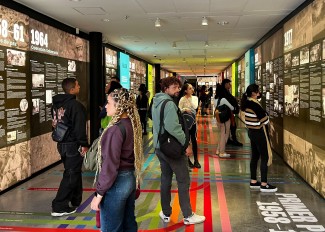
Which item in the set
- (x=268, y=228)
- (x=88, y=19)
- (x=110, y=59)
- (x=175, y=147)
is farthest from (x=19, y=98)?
(x=110, y=59)

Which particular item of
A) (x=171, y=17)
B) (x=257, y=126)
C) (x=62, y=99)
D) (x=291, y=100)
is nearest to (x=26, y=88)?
(x=62, y=99)

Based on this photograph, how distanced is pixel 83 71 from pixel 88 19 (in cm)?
175

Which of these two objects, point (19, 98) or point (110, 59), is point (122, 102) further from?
Answer: point (110, 59)

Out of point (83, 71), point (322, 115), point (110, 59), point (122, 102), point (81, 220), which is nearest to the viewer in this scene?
point (122, 102)

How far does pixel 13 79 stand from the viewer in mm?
5309

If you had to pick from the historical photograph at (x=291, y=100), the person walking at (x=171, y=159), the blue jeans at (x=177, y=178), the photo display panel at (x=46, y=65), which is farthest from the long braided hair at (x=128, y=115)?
the historical photograph at (x=291, y=100)

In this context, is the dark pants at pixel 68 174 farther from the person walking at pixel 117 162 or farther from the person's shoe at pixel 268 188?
the person's shoe at pixel 268 188

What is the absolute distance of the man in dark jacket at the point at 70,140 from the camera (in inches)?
159

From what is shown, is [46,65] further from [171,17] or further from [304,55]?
[304,55]

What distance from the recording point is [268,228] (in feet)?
12.0

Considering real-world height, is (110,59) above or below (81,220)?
above

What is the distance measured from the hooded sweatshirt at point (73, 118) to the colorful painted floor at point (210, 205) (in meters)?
0.91

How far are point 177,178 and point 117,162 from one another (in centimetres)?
148

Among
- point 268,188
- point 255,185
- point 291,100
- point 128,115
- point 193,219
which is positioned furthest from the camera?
point 291,100
